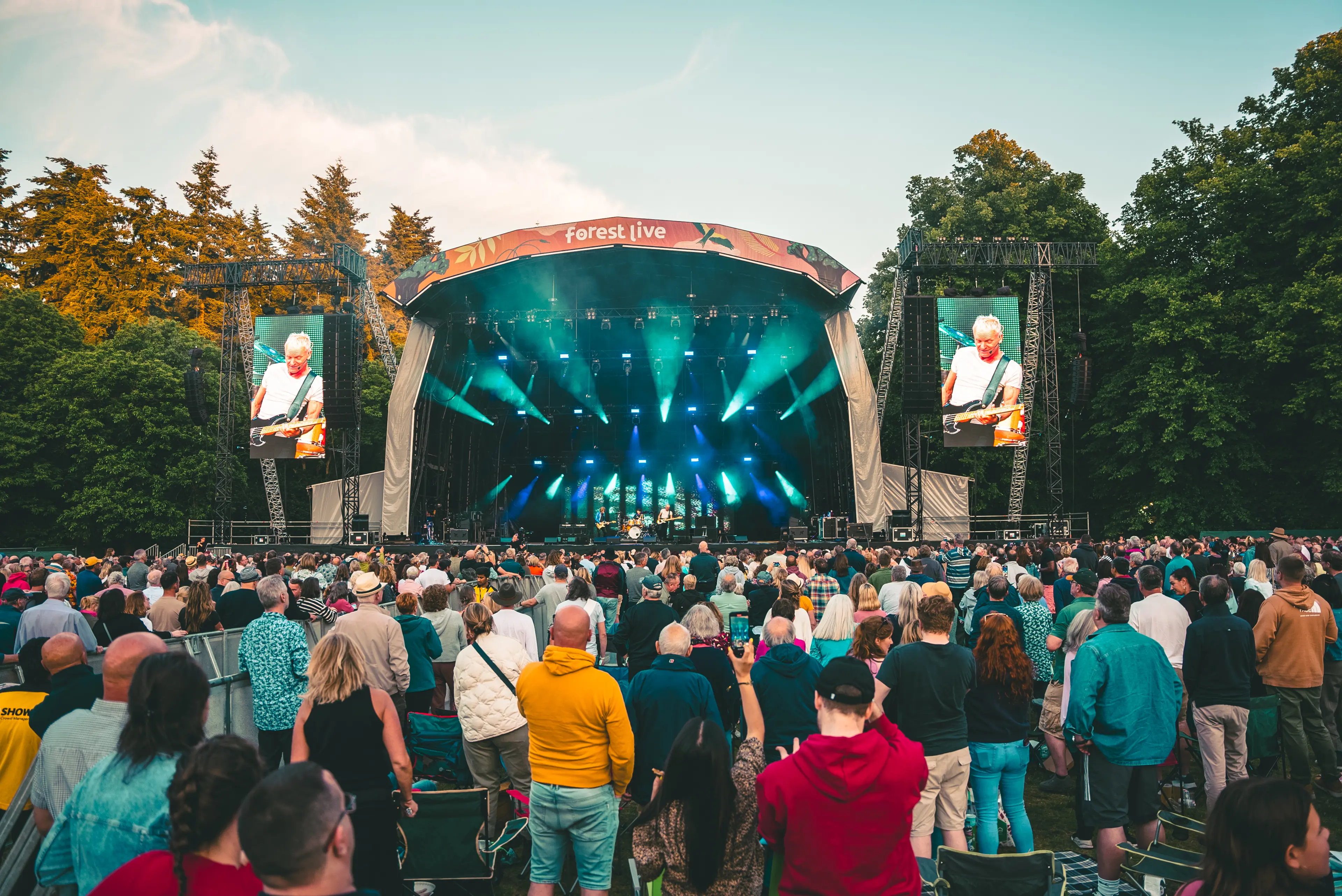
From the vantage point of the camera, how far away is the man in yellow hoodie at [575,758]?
3373mm

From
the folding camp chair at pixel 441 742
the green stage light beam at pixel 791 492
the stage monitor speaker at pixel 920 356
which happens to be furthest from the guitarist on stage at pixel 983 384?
the folding camp chair at pixel 441 742

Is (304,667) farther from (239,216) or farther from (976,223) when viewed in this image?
(239,216)

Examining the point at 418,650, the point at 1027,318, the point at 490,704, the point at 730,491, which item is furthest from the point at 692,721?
the point at 730,491

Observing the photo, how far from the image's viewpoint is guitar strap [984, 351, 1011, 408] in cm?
1978

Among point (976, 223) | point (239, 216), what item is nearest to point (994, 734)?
point (976, 223)

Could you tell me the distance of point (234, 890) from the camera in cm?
185

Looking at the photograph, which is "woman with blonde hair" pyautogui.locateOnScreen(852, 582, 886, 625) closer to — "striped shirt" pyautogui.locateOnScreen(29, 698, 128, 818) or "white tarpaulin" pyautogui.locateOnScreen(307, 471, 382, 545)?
"striped shirt" pyautogui.locateOnScreen(29, 698, 128, 818)

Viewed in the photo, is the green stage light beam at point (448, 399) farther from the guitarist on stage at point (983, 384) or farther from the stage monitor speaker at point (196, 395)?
the guitarist on stage at point (983, 384)

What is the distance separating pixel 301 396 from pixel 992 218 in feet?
69.6

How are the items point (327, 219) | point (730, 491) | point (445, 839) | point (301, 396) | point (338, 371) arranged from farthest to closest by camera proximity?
point (327, 219) → point (730, 491) → point (301, 396) → point (338, 371) → point (445, 839)

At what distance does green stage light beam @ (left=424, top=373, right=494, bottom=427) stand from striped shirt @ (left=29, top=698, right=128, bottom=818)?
19.7 metres

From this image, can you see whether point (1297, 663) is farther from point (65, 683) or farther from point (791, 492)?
point (791, 492)

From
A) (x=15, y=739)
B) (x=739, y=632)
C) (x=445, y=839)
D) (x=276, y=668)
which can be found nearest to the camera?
(x=15, y=739)

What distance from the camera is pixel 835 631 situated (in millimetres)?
5543
